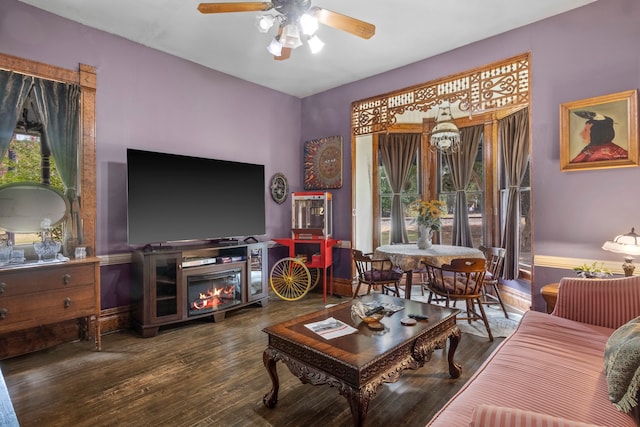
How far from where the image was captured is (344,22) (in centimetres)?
241

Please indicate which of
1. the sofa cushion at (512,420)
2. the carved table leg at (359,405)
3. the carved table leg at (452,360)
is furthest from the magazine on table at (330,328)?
the sofa cushion at (512,420)

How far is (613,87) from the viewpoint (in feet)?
9.70

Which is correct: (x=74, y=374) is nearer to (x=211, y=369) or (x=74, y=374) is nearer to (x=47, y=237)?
(x=211, y=369)

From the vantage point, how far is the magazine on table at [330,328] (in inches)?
82.3

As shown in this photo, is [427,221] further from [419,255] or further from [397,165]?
[397,165]

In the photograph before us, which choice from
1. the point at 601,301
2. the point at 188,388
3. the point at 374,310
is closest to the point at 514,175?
the point at 601,301

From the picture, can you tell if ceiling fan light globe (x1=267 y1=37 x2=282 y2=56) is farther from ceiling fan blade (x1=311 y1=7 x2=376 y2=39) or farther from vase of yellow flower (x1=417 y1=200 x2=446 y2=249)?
vase of yellow flower (x1=417 y1=200 x2=446 y2=249)

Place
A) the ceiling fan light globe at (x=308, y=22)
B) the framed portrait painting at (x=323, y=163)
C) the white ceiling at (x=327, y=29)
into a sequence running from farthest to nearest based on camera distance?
1. the framed portrait painting at (x=323, y=163)
2. the white ceiling at (x=327, y=29)
3. the ceiling fan light globe at (x=308, y=22)

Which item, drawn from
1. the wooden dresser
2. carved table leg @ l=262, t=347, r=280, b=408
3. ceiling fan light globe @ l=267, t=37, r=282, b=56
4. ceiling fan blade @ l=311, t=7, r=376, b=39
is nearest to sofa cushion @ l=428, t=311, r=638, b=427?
carved table leg @ l=262, t=347, r=280, b=408

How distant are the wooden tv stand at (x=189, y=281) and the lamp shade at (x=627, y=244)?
143 inches

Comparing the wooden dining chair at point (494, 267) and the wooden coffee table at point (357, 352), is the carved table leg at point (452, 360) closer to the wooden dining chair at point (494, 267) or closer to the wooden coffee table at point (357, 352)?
the wooden coffee table at point (357, 352)

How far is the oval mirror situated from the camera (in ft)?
9.82

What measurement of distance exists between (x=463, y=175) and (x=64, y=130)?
5.44m

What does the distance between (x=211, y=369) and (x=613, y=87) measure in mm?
4314
